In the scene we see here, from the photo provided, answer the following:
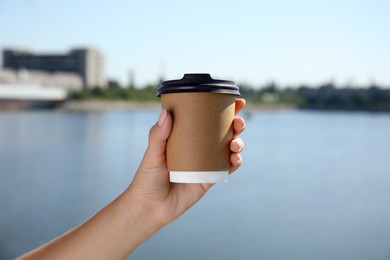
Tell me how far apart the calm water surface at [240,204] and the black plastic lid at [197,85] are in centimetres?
720

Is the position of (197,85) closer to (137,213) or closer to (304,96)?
(137,213)

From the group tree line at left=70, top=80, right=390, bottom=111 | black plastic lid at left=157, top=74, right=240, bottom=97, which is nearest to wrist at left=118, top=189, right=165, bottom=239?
black plastic lid at left=157, top=74, right=240, bottom=97

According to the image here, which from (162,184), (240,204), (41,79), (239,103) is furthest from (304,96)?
(162,184)

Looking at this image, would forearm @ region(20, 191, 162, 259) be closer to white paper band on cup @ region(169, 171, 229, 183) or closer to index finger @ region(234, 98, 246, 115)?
white paper band on cup @ region(169, 171, 229, 183)

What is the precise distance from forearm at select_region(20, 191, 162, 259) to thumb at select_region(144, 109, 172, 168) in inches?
3.4

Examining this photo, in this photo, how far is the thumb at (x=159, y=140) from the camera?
96 cm

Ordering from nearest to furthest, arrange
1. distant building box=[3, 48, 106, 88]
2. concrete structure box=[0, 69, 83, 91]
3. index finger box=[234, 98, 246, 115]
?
index finger box=[234, 98, 246, 115], concrete structure box=[0, 69, 83, 91], distant building box=[3, 48, 106, 88]

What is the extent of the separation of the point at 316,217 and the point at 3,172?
9198 millimetres

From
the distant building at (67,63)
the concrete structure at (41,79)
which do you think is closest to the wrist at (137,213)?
the concrete structure at (41,79)

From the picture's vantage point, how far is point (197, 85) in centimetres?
97

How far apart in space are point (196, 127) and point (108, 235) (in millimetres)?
262

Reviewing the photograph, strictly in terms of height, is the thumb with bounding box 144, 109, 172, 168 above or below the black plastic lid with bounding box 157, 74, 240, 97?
below

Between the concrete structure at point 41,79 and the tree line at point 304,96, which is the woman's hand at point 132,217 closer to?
the concrete structure at point 41,79

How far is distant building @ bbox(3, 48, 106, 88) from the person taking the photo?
57219 mm
